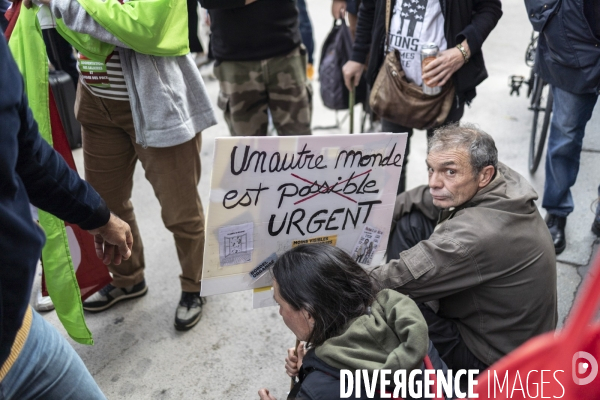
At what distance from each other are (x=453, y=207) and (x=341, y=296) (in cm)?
74

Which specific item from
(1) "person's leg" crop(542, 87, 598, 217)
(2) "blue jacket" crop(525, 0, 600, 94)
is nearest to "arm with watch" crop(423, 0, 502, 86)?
(2) "blue jacket" crop(525, 0, 600, 94)

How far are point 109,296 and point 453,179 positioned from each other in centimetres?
174

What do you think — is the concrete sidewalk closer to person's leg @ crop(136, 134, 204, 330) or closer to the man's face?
person's leg @ crop(136, 134, 204, 330)

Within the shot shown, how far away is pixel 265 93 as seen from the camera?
330cm

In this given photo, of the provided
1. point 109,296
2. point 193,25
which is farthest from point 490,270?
point 193,25

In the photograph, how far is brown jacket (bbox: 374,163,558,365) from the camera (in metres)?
2.02

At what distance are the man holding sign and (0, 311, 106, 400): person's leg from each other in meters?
1.01

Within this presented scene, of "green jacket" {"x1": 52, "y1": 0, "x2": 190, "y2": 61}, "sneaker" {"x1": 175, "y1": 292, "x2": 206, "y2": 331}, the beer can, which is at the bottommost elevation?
"sneaker" {"x1": 175, "y1": 292, "x2": 206, "y2": 331}

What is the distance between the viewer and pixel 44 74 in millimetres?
2092

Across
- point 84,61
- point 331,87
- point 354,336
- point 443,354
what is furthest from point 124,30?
point 331,87

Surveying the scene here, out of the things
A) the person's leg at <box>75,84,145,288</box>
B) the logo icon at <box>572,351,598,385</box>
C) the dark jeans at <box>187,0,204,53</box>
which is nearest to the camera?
the logo icon at <box>572,351,598,385</box>

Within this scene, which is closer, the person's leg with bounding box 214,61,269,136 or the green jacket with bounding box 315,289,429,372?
the green jacket with bounding box 315,289,429,372

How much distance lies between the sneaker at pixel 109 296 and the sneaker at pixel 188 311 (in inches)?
11.1

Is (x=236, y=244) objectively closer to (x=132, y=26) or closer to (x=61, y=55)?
(x=132, y=26)
